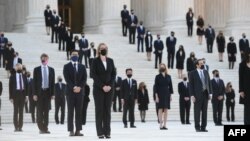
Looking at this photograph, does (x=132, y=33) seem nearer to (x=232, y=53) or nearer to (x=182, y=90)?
(x=232, y=53)

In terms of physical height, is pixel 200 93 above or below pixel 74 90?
below

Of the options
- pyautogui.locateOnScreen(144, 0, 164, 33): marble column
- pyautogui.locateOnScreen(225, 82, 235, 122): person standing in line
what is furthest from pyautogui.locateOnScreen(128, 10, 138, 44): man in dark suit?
pyautogui.locateOnScreen(225, 82, 235, 122): person standing in line

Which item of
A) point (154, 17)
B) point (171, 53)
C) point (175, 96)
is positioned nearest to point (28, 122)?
point (175, 96)

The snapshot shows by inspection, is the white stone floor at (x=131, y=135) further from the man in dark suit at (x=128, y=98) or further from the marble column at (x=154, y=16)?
the marble column at (x=154, y=16)

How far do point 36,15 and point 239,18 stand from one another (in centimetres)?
1318

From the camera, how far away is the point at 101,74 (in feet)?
58.4

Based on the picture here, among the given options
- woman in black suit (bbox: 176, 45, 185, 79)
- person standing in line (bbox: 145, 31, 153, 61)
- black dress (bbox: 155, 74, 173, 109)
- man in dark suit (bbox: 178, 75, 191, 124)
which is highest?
person standing in line (bbox: 145, 31, 153, 61)

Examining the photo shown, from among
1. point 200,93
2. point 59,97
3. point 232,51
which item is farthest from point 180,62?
point 200,93

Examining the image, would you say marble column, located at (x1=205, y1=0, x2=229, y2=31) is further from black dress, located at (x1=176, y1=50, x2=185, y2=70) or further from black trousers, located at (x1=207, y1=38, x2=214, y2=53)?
black dress, located at (x1=176, y1=50, x2=185, y2=70)

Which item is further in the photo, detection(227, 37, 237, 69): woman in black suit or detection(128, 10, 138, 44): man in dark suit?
detection(128, 10, 138, 44): man in dark suit

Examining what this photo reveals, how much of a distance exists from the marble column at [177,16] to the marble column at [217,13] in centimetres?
553

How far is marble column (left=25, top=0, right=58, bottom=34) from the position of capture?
46.4 m

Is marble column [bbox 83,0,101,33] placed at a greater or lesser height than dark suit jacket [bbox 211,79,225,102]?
greater

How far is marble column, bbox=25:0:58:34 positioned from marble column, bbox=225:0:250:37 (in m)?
11.8
